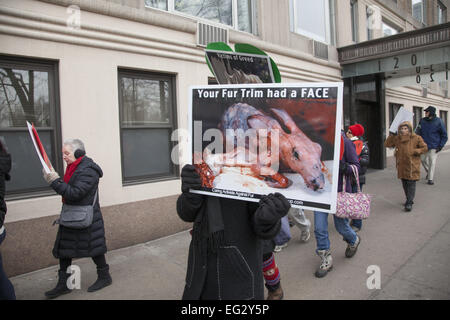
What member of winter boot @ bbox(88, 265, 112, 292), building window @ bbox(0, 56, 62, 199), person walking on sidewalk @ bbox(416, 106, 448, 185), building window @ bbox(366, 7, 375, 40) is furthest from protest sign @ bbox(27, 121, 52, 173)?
building window @ bbox(366, 7, 375, 40)

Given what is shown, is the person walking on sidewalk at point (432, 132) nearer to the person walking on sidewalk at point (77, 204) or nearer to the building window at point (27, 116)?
the person walking on sidewalk at point (77, 204)

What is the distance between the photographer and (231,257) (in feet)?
6.35

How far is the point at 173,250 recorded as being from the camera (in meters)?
4.96

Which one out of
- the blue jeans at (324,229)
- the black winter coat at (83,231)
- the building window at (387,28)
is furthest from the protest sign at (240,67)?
the building window at (387,28)

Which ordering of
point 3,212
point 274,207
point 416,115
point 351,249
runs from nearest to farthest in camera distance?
1. point 274,207
2. point 3,212
3. point 351,249
4. point 416,115

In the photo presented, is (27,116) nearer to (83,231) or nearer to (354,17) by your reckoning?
(83,231)

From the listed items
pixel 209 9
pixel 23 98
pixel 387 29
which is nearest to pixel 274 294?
pixel 23 98

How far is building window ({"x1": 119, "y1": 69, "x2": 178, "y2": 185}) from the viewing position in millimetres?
5363

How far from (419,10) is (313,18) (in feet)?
34.1

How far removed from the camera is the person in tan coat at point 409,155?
243 inches

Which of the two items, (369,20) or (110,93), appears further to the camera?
(369,20)

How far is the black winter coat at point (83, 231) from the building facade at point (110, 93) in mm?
Result: 1092

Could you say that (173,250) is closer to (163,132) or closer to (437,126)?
(163,132)

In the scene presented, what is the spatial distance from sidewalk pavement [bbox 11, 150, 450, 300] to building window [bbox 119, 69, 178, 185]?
1.24m
